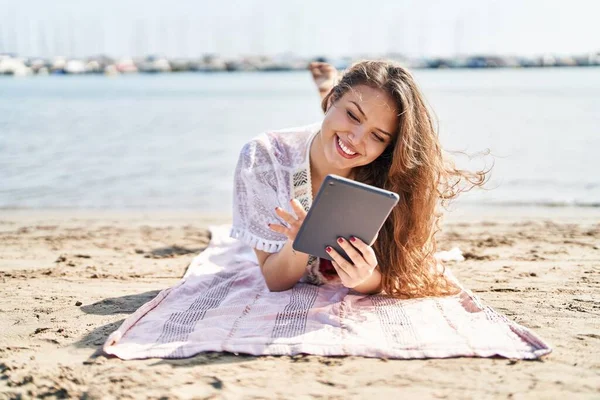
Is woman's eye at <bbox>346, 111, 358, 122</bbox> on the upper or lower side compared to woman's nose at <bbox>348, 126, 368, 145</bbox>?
upper

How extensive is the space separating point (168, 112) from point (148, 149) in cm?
1228

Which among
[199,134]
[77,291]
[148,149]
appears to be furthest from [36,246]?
[199,134]

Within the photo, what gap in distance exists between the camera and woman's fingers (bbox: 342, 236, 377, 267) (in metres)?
3.41

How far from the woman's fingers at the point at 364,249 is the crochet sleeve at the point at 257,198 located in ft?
2.60

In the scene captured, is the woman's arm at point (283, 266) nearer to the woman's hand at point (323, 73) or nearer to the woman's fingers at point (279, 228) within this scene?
the woman's fingers at point (279, 228)

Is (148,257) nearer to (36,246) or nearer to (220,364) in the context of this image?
(36,246)

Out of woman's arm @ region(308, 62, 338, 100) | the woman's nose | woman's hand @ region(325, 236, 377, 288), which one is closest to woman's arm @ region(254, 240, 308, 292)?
woman's hand @ region(325, 236, 377, 288)

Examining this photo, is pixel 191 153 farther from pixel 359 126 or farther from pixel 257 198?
pixel 359 126

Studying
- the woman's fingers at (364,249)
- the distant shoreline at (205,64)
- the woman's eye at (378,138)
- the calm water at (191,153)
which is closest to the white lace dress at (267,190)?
the woman's eye at (378,138)

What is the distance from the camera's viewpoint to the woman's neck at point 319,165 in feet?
Result: 13.7

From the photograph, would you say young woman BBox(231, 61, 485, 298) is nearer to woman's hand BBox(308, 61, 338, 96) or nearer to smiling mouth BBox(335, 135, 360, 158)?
smiling mouth BBox(335, 135, 360, 158)

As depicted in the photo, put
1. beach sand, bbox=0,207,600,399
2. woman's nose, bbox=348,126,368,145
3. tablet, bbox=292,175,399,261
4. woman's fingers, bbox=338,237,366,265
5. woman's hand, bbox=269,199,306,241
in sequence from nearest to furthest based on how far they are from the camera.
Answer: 1. beach sand, bbox=0,207,600,399
2. tablet, bbox=292,175,399,261
3. woman's hand, bbox=269,199,306,241
4. woman's fingers, bbox=338,237,366,265
5. woman's nose, bbox=348,126,368,145

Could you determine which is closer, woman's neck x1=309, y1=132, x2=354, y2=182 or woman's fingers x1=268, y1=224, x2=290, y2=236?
woman's fingers x1=268, y1=224, x2=290, y2=236

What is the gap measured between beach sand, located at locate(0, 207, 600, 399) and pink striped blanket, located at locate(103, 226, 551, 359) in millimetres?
85
